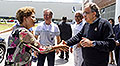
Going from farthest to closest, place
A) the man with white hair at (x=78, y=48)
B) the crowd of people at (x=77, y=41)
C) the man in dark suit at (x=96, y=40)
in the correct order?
the man with white hair at (x=78, y=48) < the man in dark suit at (x=96, y=40) < the crowd of people at (x=77, y=41)

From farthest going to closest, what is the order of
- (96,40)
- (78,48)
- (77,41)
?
(78,48)
(77,41)
(96,40)

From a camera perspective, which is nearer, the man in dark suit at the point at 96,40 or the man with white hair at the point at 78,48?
the man in dark suit at the point at 96,40

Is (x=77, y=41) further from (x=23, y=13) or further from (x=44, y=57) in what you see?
(x=23, y=13)

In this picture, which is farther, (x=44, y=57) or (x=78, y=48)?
(x=78, y=48)

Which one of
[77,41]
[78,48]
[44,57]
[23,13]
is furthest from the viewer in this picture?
[78,48]

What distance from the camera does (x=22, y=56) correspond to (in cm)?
223

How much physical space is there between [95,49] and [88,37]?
248mm

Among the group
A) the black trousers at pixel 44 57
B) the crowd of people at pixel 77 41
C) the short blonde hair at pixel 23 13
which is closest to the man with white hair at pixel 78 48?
the black trousers at pixel 44 57

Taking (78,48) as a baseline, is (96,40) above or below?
above

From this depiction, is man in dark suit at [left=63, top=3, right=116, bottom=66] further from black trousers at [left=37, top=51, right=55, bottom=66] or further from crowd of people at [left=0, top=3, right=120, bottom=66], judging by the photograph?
black trousers at [left=37, top=51, right=55, bottom=66]

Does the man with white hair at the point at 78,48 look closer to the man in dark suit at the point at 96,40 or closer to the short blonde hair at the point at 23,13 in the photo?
the man in dark suit at the point at 96,40

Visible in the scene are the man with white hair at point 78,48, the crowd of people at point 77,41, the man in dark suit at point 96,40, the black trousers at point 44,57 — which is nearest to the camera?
the crowd of people at point 77,41

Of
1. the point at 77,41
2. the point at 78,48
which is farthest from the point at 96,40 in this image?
the point at 78,48

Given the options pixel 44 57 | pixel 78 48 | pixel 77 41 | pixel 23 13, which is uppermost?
pixel 23 13
